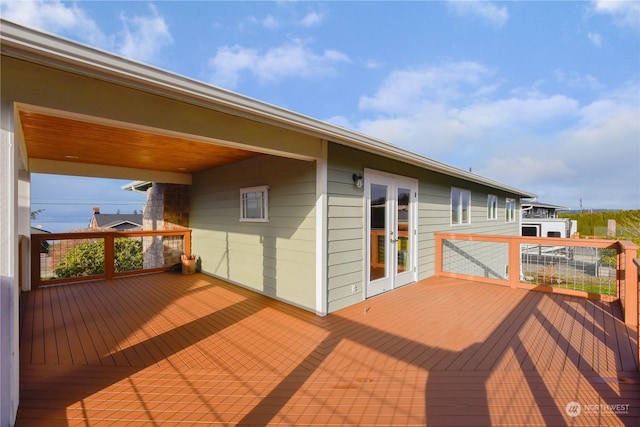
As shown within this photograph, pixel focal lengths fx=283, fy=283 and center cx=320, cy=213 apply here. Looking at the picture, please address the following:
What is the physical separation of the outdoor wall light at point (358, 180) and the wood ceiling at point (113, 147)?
168 cm

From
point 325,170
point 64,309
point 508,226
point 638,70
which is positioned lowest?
point 64,309

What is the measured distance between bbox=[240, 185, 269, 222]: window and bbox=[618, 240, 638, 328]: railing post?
4.56m

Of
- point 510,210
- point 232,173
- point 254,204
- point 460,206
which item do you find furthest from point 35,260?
point 510,210

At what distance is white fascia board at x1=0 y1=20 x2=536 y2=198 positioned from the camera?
60.9 inches

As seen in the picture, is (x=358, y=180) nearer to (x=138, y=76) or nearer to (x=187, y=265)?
(x=138, y=76)

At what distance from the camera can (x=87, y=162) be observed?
5316 millimetres

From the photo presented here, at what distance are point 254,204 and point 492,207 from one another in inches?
315

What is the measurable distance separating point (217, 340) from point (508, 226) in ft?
36.6

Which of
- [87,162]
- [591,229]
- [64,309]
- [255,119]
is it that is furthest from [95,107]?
[591,229]

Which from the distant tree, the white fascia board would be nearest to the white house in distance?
the white fascia board

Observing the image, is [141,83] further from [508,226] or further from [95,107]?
[508,226]

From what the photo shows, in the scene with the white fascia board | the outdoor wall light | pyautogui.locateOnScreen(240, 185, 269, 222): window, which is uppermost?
the white fascia board

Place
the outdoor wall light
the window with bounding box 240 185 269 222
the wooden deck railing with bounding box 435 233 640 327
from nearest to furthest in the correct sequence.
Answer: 1. the wooden deck railing with bounding box 435 233 640 327
2. the outdoor wall light
3. the window with bounding box 240 185 269 222

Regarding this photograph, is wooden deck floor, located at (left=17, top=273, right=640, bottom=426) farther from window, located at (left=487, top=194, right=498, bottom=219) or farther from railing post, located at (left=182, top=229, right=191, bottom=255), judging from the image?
window, located at (left=487, top=194, right=498, bottom=219)
